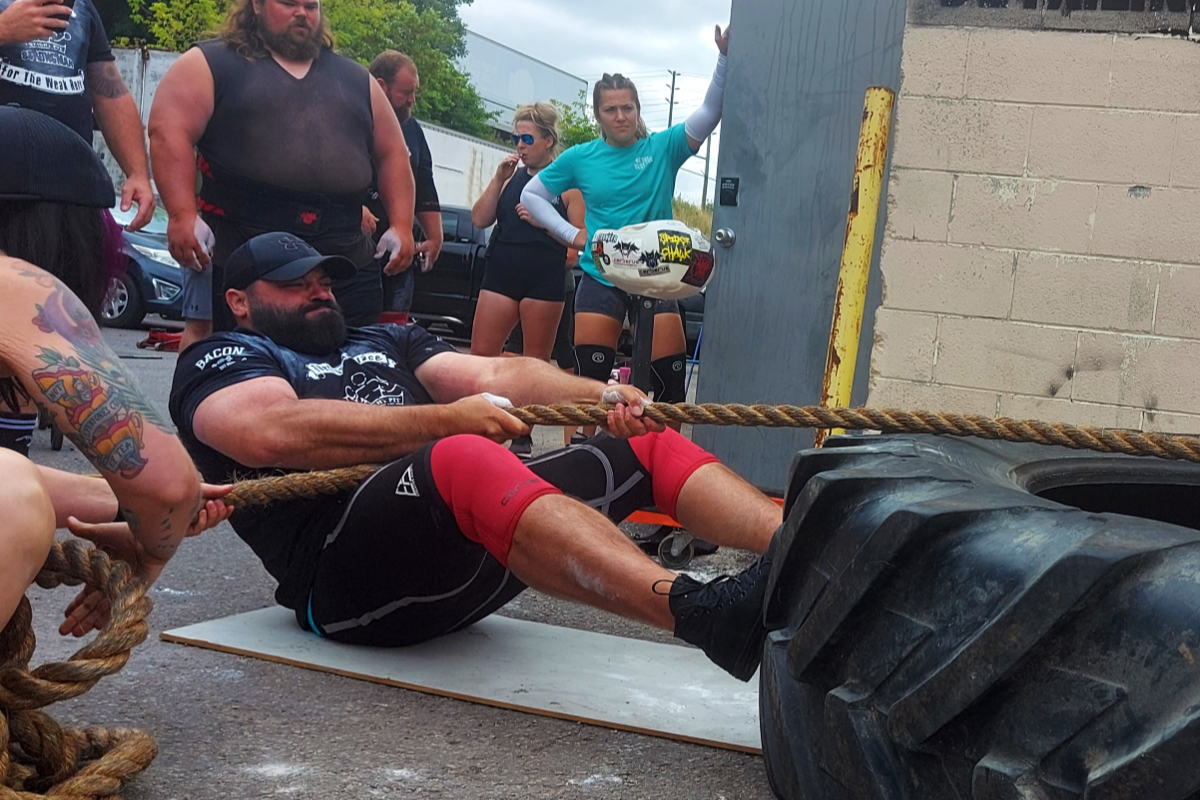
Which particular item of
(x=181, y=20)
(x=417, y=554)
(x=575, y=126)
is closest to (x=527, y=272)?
(x=417, y=554)

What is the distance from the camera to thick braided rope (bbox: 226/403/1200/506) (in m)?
2.03

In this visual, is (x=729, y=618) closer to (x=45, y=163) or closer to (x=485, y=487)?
(x=485, y=487)

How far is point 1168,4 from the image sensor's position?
358cm

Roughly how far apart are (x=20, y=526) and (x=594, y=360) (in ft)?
11.1

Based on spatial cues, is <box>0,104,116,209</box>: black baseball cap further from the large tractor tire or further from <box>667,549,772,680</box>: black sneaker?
the large tractor tire

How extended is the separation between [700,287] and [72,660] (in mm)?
2701

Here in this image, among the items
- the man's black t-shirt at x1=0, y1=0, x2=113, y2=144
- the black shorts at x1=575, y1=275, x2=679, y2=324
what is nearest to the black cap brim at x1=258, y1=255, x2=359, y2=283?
the man's black t-shirt at x1=0, y1=0, x2=113, y2=144

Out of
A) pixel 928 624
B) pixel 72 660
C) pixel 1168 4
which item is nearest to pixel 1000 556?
pixel 928 624

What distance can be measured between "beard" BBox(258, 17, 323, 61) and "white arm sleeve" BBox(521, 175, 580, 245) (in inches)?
59.1

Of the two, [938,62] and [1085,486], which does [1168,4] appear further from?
[1085,486]

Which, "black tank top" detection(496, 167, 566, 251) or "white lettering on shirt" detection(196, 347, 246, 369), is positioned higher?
"black tank top" detection(496, 167, 566, 251)

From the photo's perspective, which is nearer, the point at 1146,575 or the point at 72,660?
the point at 1146,575

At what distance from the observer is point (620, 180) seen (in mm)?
4906

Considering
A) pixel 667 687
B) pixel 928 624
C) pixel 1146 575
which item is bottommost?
pixel 667 687
